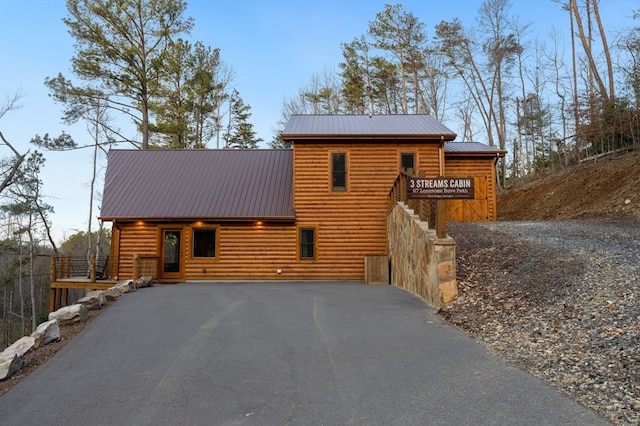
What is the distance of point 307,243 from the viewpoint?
48.7 ft

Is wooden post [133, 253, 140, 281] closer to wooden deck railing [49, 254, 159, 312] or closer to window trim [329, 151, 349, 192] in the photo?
wooden deck railing [49, 254, 159, 312]

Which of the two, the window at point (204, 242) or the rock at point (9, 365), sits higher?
the window at point (204, 242)

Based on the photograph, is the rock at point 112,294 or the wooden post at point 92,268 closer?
the rock at point 112,294

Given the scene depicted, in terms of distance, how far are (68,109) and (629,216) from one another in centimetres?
2685

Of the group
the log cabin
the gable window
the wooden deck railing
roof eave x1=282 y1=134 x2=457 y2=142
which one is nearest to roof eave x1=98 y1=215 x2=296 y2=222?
the log cabin

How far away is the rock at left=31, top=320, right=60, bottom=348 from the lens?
244 inches

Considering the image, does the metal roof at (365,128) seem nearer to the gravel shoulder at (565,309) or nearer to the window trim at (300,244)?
the window trim at (300,244)

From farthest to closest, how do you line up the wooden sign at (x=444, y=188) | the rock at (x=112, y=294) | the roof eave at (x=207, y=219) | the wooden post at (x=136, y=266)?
the roof eave at (x=207, y=219)
the wooden post at (x=136, y=266)
the rock at (x=112, y=294)
the wooden sign at (x=444, y=188)

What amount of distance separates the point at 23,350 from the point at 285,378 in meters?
3.82

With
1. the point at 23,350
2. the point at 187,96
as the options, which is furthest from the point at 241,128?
the point at 23,350

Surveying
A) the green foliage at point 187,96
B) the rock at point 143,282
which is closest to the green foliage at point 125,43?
the green foliage at point 187,96

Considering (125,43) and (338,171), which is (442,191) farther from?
(125,43)

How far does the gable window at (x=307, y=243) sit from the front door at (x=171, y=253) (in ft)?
15.0

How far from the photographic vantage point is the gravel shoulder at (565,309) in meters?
3.65
